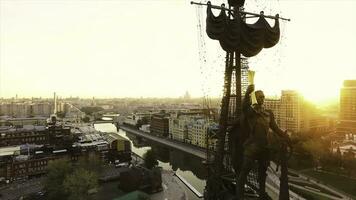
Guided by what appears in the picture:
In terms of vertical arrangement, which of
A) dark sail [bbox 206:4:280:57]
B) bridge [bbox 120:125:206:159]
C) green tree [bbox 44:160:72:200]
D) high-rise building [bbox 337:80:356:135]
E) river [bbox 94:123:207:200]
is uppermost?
dark sail [bbox 206:4:280:57]

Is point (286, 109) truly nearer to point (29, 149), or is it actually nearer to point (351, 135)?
point (351, 135)

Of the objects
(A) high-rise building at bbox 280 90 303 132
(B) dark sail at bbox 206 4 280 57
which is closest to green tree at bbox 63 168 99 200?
(B) dark sail at bbox 206 4 280 57

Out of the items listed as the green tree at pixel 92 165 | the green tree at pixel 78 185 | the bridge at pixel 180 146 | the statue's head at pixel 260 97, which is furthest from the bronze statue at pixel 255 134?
the bridge at pixel 180 146

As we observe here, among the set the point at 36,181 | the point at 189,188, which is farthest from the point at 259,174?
the point at 36,181

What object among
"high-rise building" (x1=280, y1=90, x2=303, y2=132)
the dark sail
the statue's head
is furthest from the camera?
"high-rise building" (x1=280, y1=90, x2=303, y2=132)

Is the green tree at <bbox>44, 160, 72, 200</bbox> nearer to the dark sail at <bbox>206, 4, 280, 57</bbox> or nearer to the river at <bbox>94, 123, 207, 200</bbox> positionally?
the river at <bbox>94, 123, 207, 200</bbox>

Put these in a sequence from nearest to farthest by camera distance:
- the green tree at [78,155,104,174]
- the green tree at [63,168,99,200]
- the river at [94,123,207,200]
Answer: the green tree at [63,168,99,200]
the green tree at [78,155,104,174]
the river at [94,123,207,200]

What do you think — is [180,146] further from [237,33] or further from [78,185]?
[237,33]

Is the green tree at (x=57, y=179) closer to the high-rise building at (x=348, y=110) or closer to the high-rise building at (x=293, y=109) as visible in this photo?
the high-rise building at (x=293, y=109)
